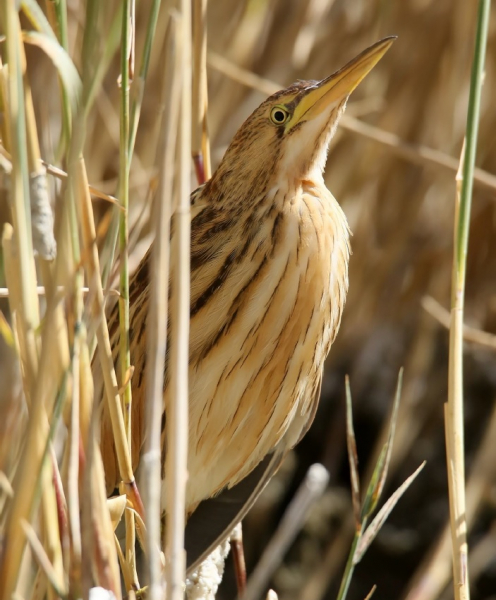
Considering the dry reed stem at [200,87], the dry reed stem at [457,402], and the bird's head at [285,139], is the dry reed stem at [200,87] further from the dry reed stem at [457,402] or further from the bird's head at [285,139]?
the dry reed stem at [457,402]

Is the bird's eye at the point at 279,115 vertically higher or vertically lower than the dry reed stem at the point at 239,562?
higher

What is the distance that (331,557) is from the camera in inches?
96.7

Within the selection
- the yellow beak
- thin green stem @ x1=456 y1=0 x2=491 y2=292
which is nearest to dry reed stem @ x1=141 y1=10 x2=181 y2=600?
thin green stem @ x1=456 y1=0 x2=491 y2=292

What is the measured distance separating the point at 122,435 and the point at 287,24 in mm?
1720

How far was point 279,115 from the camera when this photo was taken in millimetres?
1464

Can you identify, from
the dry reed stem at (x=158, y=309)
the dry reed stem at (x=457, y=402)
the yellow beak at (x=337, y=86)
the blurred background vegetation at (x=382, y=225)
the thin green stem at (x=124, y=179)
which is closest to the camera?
the dry reed stem at (x=158, y=309)

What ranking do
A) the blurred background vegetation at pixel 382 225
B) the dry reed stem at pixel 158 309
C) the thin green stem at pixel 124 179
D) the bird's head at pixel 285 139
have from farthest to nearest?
the blurred background vegetation at pixel 382 225
the bird's head at pixel 285 139
the thin green stem at pixel 124 179
the dry reed stem at pixel 158 309

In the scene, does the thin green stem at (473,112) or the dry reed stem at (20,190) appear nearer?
the dry reed stem at (20,190)

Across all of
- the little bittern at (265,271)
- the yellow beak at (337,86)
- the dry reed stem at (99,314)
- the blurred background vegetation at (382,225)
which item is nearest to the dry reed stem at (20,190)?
the dry reed stem at (99,314)

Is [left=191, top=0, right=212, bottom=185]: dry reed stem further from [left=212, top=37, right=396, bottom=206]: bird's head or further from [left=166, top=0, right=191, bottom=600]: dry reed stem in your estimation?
[left=166, top=0, right=191, bottom=600]: dry reed stem

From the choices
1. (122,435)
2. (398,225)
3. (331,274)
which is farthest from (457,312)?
(398,225)

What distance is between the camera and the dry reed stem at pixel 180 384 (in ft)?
2.74

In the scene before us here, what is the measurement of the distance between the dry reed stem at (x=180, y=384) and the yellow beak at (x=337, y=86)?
0.46 m

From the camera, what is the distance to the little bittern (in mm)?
1451
